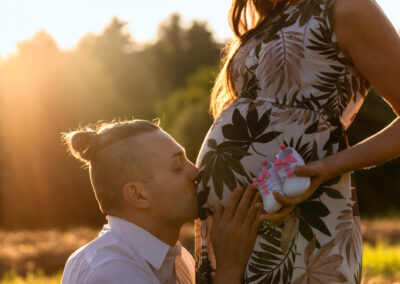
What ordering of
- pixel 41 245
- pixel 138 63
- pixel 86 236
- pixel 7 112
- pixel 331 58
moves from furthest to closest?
pixel 138 63 → pixel 7 112 → pixel 86 236 → pixel 41 245 → pixel 331 58

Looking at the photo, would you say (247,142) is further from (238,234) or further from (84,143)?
(84,143)

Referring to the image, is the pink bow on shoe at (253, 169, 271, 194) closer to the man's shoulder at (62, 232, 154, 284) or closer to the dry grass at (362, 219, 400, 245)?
the man's shoulder at (62, 232, 154, 284)

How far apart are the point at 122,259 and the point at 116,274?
0.09m

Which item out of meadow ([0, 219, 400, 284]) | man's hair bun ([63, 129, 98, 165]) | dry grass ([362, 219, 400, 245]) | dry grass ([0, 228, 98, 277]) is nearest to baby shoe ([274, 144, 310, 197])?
man's hair bun ([63, 129, 98, 165])

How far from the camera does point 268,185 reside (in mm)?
2242

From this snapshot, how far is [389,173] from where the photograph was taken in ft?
65.2

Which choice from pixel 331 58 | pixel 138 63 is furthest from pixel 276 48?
pixel 138 63

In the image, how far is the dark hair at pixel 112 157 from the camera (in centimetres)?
266

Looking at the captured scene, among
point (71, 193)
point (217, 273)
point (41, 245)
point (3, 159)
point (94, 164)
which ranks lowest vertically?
point (217, 273)

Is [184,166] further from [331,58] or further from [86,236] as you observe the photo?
[86,236]

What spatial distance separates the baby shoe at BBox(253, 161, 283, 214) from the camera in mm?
2198

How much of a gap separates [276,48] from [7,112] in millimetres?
21499

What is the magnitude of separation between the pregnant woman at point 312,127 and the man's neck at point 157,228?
31cm

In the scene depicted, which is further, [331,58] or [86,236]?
[86,236]
